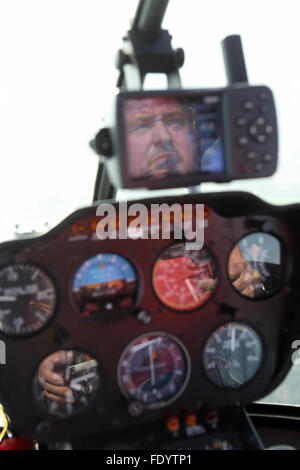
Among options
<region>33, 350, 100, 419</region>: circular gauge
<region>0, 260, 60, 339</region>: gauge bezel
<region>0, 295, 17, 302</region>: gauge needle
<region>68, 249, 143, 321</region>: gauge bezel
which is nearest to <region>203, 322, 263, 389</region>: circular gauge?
<region>68, 249, 143, 321</region>: gauge bezel

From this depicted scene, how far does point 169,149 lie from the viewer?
5.32 ft

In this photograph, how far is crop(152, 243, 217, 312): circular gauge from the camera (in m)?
2.08

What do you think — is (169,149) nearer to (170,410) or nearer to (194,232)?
(194,232)

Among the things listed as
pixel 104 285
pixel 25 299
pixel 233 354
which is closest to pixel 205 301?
pixel 233 354

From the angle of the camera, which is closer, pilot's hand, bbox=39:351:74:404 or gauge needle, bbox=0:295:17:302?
gauge needle, bbox=0:295:17:302

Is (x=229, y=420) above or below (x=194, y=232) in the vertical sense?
below

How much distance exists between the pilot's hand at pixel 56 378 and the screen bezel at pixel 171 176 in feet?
2.93

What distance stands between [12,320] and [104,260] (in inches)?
16.3

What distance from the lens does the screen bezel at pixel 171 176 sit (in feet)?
4.84

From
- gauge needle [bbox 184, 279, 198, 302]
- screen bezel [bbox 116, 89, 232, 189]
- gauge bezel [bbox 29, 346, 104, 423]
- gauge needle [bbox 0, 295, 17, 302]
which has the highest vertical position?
screen bezel [bbox 116, 89, 232, 189]

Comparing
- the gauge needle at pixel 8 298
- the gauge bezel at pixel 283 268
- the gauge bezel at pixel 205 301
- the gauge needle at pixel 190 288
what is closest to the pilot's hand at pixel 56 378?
the gauge needle at pixel 8 298

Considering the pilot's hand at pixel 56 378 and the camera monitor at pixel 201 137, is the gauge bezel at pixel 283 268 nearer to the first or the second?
the camera monitor at pixel 201 137

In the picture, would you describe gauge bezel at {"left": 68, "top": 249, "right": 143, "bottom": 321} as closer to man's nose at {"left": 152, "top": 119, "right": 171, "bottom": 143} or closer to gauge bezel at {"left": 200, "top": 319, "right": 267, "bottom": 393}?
gauge bezel at {"left": 200, "top": 319, "right": 267, "bottom": 393}

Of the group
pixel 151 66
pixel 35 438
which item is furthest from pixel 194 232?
pixel 35 438
